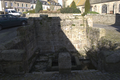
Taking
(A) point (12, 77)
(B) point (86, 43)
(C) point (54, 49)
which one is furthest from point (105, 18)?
(A) point (12, 77)

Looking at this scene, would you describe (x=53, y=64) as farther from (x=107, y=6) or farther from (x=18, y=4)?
(x=18, y=4)

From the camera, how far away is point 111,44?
17.7 feet

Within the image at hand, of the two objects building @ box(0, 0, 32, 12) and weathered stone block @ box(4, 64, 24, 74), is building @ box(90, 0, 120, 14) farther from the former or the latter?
weathered stone block @ box(4, 64, 24, 74)

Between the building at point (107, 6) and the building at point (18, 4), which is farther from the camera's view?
the building at point (18, 4)

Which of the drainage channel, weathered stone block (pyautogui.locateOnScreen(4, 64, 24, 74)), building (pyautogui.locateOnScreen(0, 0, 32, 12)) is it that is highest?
building (pyautogui.locateOnScreen(0, 0, 32, 12))

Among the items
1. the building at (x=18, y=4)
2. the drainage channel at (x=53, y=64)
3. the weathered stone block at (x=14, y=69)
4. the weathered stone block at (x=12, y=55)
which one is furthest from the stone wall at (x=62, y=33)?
the building at (x=18, y=4)

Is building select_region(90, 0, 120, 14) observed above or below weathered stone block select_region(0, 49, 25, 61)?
above

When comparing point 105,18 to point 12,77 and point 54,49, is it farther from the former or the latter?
point 12,77

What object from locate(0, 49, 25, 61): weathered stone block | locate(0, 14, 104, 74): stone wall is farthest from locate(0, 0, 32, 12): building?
locate(0, 49, 25, 61): weathered stone block

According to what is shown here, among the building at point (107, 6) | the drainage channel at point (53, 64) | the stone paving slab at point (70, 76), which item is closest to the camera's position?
the stone paving slab at point (70, 76)

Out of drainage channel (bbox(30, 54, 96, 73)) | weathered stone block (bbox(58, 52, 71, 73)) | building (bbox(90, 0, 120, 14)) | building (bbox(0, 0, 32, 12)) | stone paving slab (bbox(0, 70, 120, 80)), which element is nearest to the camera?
stone paving slab (bbox(0, 70, 120, 80))

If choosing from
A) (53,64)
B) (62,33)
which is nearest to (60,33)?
(62,33)

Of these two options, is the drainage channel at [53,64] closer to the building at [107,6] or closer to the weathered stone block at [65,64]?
the weathered stone block at [65,64]

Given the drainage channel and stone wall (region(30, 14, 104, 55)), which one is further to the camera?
stone wall (region(30, 14, 104, 55))
